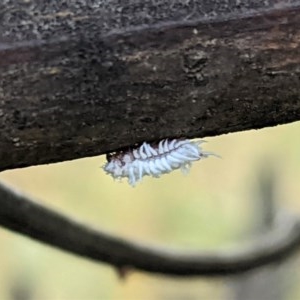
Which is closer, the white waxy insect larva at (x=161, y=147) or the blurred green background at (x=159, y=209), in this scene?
the white waxy insect larva at (x=161, y=147)

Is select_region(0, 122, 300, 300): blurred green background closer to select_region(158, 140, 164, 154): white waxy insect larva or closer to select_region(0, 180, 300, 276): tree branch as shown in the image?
select_region(0, 180, 300, 276): tree branch

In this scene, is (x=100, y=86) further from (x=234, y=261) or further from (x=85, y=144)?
(x=234, y=261)

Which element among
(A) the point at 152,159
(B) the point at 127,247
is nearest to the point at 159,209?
(B) the point at 127,247

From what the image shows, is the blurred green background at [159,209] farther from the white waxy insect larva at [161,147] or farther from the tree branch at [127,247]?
the white waxy insect larva at [161,147]

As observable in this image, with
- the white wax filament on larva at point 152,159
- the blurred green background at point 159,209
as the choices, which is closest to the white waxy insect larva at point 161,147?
the white wax filament on larva at point 152,159

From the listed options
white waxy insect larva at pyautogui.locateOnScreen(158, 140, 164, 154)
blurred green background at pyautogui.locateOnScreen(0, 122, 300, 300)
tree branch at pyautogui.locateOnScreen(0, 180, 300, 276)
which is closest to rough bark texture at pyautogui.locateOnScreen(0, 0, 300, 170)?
white waxy insect larva at pyautogui.locateOnScreen(158, 140, 164, 154)

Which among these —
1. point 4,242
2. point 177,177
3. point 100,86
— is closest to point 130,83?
point 100,86
